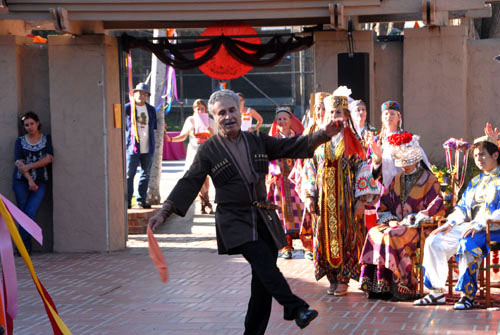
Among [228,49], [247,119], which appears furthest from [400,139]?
[247,119]

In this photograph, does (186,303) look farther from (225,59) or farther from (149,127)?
(149,127)

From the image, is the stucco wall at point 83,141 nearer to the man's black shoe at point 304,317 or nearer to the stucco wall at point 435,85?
the stucco wall at point 435,85

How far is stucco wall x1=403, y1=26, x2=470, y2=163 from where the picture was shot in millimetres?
10422

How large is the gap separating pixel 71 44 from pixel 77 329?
4.71 metres

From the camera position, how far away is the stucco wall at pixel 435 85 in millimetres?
10422

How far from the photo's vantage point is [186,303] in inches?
311

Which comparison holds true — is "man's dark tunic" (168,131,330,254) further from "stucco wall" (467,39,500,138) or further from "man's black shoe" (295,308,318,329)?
"stucco wall" (467,39,500,138)

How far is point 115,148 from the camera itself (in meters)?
11.1

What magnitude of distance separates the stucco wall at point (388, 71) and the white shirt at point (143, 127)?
4168 mm

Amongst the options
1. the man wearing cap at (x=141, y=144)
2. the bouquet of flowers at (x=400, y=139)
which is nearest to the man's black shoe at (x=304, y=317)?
the bouquet of flowers at (x=400, y=139)

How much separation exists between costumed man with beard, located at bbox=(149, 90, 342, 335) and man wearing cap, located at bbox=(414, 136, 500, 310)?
2.03 m

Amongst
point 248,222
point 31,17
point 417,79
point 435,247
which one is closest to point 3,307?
point 248,222

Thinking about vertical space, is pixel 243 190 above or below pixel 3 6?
below

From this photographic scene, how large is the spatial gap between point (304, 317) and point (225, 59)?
589 cm
